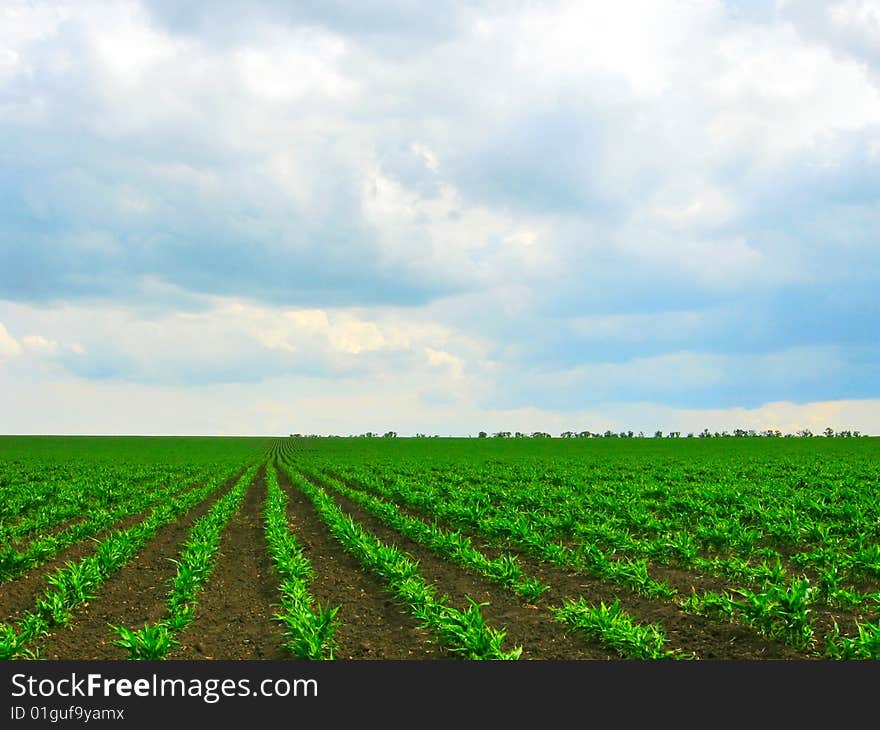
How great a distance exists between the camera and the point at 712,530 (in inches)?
631

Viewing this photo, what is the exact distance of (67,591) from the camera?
11.4 metres

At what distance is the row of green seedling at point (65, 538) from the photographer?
45.6ft

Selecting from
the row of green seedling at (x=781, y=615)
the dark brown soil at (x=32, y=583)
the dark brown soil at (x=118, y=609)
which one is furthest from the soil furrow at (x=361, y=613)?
the dark brown soil at (x=32, y=583)

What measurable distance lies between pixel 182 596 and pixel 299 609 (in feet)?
9.33

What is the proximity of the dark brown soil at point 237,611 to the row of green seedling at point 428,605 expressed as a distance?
2009 millimetres

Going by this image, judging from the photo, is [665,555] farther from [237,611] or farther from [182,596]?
[182,596]

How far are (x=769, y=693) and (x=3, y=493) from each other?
106 ft

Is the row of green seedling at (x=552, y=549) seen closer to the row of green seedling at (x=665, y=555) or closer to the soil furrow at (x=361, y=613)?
the row of green seedling at (x=665, y=555)

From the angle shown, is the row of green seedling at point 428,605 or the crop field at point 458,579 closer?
the row of green seedling at point 428,605

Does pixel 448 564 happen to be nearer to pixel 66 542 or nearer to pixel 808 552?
pixel 808 552

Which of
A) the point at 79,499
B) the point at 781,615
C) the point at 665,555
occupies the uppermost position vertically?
the point at 781,615

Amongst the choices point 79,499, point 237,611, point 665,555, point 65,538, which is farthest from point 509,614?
point 79,499

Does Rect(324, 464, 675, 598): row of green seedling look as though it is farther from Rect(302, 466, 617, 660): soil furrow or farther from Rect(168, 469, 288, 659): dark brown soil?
Rect(168, 469, 288, 659): dark brown soil

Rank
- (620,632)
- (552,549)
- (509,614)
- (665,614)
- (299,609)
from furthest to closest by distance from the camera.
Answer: (552,549) → (509,614) → (665,614) → (299,609) → (620,632)
